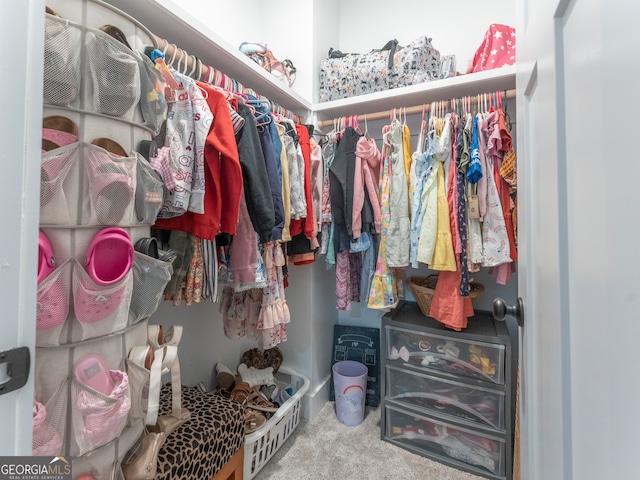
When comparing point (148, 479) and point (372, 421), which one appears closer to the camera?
point (148, 479)

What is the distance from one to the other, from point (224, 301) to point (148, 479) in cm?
77

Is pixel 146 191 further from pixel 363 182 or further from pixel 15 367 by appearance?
pixel 363 182

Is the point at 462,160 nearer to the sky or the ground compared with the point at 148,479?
nearer to the sky

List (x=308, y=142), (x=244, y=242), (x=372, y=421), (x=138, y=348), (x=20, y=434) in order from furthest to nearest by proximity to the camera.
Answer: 1. (x=372, y=421)
2. (x=308, y=142)
3. (x=244, y=242)
4. (x=138, y=348)
5. (x=20, y=434)

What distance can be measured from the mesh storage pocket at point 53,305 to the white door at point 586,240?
0.82m

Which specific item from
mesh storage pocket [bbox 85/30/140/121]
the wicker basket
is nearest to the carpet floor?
the wicker basket

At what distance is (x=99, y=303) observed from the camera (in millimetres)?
604

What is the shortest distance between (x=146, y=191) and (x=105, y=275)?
0.22 meters

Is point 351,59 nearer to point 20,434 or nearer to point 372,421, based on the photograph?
point 20,434

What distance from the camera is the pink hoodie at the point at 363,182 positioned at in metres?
1.56

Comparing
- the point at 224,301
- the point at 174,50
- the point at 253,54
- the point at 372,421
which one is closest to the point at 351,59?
the point at 253,54

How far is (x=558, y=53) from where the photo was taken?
434 mm

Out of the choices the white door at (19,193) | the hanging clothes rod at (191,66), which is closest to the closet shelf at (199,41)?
the hanging clothes rod at (191,66)

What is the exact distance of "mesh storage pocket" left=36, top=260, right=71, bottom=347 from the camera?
0.54m
